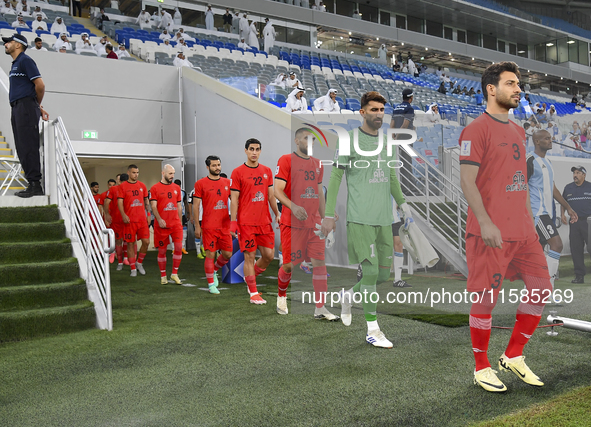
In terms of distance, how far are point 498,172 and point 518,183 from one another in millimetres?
137

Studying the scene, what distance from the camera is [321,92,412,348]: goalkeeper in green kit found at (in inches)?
134

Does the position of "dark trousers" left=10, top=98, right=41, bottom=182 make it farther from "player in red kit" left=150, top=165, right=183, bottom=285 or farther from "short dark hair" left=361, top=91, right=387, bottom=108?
"short dark hair" left=361, top=91, right=387, bottom=108

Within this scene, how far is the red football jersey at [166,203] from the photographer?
7023mm

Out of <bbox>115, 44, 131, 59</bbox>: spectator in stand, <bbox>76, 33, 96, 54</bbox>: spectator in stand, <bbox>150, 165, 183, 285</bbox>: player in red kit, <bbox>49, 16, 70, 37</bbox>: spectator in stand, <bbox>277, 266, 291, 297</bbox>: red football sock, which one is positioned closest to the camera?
<bbox>277, 266, 291, 297</bbox>: red football sock

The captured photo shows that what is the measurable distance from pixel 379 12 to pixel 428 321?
2877 centimetres

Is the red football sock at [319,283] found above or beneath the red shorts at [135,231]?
beneath

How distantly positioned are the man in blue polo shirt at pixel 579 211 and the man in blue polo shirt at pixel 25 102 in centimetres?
478

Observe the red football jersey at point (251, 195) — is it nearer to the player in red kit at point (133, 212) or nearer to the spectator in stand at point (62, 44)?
the player in red kit at point (133, 212)

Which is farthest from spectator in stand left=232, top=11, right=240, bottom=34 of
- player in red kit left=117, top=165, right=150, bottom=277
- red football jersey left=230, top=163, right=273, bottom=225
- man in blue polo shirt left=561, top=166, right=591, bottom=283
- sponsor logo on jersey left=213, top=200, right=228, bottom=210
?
man in blue polo shirt left=561, top=166, right=591, bottom=283

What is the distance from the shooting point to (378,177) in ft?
11.2

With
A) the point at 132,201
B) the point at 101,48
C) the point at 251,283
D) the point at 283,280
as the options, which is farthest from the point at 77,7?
the point at 283,280

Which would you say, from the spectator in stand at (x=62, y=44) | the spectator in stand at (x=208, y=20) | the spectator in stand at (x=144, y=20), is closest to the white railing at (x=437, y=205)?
the spectator in stand at (x=62, y=44)

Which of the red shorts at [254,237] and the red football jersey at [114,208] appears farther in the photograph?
the red football jersey at [114,208]

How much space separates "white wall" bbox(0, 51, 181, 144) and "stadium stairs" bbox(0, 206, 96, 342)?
7490 mm
